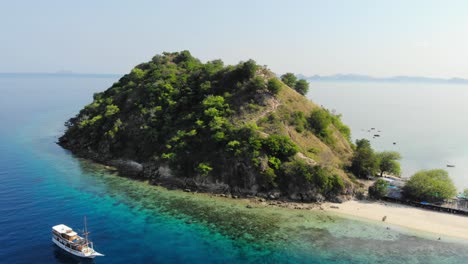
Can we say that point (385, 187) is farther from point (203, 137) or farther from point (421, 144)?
point (421, 144)

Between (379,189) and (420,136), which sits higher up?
(420,136)

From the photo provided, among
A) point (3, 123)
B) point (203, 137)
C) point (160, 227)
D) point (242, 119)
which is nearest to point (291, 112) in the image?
point (242, 119)

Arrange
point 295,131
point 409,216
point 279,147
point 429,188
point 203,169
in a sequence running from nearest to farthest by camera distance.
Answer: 1. point 409,216
2. point 429,188
3. point 203,169
4. point 279,147
5. point 295,131

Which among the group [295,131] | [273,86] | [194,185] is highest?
[273,86]

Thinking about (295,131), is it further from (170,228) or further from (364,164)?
(170,228)

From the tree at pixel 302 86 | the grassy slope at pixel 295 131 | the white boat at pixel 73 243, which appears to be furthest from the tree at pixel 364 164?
the white boat at pixel 73 243

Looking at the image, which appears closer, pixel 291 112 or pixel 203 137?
pixel 203 137

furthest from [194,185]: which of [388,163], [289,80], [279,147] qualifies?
[289,80]
